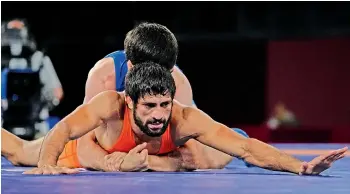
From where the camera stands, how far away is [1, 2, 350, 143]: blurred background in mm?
10242

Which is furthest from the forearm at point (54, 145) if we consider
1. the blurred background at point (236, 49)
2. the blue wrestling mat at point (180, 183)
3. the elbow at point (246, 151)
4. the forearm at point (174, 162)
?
the blurred background at point (236, 49)

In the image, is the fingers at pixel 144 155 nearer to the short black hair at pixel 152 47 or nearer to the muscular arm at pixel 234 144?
the muscular arm at pixel 234 144

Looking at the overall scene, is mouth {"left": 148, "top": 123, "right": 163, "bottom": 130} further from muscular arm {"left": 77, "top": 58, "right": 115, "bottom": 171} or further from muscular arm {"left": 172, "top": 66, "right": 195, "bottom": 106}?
muscular arm {"left": 172, "top": 66, "right": 195, "bottom": 106}

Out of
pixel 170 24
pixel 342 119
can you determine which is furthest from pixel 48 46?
pixel 342 119

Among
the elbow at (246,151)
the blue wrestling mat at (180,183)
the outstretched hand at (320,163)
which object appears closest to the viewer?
the blue wrestling mat at (180,183)

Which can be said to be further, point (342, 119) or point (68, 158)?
point (342, 119)

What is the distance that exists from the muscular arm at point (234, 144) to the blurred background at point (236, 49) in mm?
6258

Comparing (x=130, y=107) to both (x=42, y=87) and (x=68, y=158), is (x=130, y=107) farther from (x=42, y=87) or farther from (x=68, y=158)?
(x=42, y=87)

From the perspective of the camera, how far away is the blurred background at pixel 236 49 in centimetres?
1024

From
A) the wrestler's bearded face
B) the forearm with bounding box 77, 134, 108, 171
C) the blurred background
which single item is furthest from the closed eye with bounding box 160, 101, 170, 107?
the blurred background

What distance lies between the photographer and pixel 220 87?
37.0ft

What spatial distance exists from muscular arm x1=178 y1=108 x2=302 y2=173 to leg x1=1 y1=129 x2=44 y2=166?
42.4 inches

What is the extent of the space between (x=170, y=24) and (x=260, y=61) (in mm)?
1561

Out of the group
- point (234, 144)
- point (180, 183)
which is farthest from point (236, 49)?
point (180, 183)
